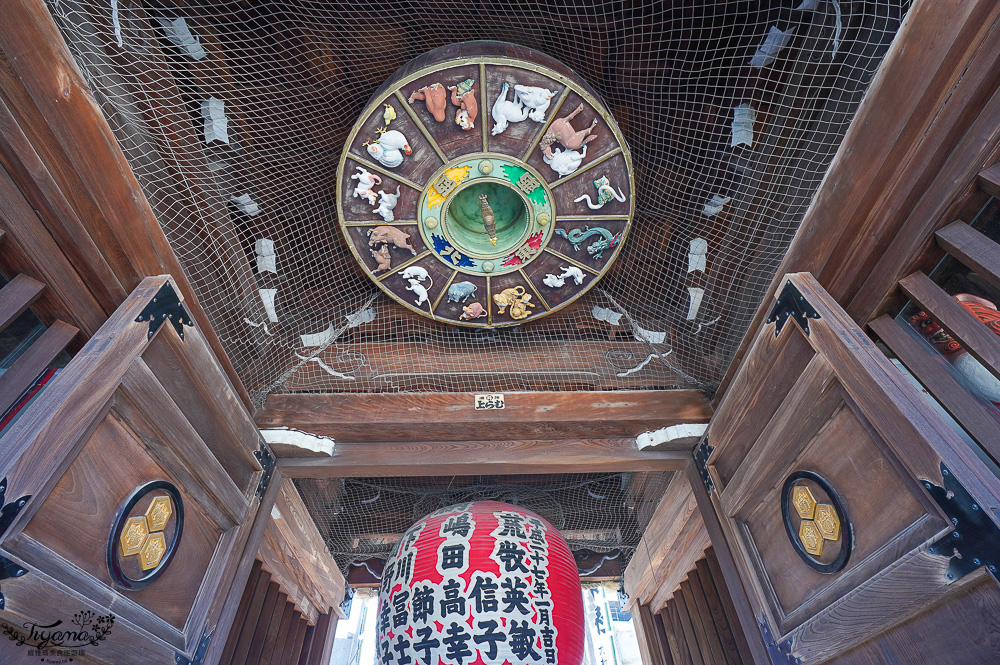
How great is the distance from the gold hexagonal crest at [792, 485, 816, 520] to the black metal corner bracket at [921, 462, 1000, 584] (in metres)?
0.66

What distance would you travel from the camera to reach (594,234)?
3393 mm

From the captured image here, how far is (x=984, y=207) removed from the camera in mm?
2031

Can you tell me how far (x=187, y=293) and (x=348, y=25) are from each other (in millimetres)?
1792

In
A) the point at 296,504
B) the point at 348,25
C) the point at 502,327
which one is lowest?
the point at 296,504

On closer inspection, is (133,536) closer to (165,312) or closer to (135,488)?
(135,488)

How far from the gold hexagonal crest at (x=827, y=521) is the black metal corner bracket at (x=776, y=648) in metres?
0.57

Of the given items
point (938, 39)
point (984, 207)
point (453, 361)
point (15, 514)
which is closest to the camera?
point (15, 514)

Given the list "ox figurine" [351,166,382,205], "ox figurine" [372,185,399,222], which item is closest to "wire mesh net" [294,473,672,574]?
"ox figurine" [372,185,399,222]

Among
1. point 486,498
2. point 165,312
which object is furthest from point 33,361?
point 486,498

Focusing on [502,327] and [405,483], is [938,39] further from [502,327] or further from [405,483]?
[405,483]

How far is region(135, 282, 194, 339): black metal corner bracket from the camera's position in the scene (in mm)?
2293

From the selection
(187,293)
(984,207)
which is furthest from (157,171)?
(984,207)

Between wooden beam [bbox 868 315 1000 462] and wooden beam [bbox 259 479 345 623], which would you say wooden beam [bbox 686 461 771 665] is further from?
wooden beam [bbox 259 479 345 623]

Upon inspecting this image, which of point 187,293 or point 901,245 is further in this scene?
point 187,293
